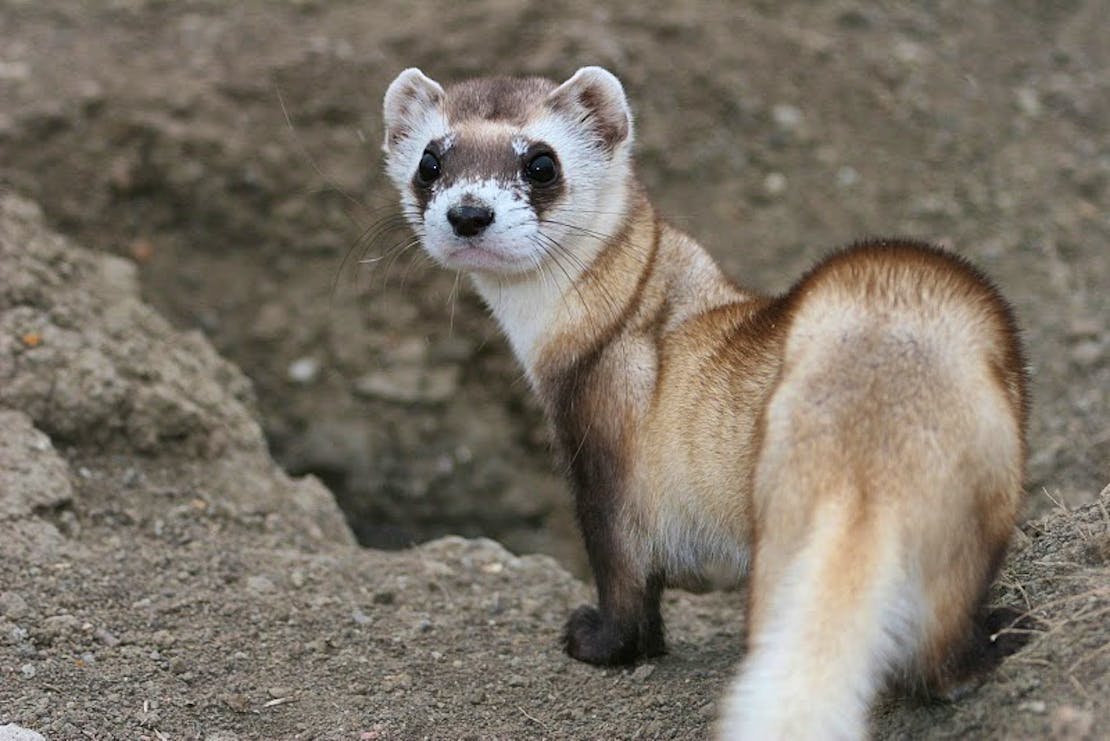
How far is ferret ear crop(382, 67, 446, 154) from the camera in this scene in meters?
4.16

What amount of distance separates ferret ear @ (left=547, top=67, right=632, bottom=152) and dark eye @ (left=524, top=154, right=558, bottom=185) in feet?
0.80

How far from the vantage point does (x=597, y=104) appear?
Result: 407cm

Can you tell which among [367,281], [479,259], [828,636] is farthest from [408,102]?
[828,636]

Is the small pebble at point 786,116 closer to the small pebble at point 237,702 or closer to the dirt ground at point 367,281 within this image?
the dirt ground at point 367,281

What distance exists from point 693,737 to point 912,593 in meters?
0.96

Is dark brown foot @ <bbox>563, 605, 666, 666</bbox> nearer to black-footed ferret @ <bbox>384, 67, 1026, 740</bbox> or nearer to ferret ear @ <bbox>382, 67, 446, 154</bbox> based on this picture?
black-footed ferret @ <bbox>384, 67, 1026, 740</bbox>

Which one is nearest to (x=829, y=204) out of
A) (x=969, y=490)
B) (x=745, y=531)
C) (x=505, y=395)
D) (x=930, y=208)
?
(x=930, y=208)

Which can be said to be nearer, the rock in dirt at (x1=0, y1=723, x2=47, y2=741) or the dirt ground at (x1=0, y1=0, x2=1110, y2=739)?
the rock in dirt at (x1=0, y1=723, x2=47, y2=741)

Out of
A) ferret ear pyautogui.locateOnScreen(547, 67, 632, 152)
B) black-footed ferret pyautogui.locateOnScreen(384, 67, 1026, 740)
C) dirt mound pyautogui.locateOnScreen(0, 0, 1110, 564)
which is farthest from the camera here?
dirt mound pyautogui.locateOnScreen(0, 0, 1110, 564)

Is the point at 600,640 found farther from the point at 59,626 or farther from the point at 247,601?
the point at 59,626

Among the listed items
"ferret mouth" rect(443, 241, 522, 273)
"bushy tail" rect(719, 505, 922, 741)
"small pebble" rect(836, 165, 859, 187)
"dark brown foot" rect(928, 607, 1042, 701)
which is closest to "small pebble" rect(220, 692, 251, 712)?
"ferret mouth" rect(443, 241, 522, 273)

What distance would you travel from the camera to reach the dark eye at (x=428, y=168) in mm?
3865

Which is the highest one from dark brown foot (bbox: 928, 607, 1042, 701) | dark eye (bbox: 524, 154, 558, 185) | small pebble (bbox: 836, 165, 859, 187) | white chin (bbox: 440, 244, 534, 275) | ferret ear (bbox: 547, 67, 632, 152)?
ferret ear (bbox: 547, 67, 632, 152)

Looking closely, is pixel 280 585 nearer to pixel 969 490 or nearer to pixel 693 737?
pixel 693 737
